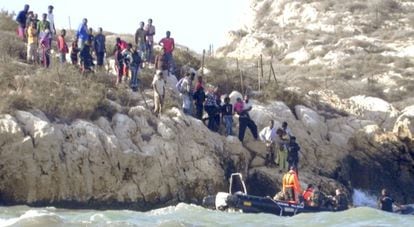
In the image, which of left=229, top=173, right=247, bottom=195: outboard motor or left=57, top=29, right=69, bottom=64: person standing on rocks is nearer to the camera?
left=229, top=173, right=247, bottom=195: outboard motor

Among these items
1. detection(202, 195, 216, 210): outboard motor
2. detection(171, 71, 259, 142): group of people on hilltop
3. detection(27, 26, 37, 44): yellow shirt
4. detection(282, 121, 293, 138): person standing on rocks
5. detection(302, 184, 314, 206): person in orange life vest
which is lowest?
detection(202, 195, 216, 210): outboard motor

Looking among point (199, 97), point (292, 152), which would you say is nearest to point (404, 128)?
point (292, 152)

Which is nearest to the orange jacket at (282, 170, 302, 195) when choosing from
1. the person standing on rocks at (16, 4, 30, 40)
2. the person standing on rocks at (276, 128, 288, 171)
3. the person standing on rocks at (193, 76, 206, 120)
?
the person standing on rocks at (276, 128, 288, 171)

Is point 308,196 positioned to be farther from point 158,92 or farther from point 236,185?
point 158,92

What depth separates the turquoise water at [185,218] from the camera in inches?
819

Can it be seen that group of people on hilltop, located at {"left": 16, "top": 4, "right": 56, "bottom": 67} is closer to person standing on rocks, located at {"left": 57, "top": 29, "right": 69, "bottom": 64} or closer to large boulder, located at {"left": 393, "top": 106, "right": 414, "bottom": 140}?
person standing on rocks, located at {"left": 57, "top": 29, "right": 69, "bottom": 64}

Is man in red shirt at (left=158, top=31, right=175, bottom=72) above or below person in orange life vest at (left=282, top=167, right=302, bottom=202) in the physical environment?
above

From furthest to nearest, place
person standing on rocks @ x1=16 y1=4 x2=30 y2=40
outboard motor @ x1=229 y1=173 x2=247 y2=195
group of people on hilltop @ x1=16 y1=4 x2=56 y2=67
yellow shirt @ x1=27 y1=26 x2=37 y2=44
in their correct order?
person standing on rocks @ x1=16 y1=4 x2=30 y2=40
group of people on hilltop @ x1=16 y1=4 x2=56 y2=67
yellow shirt @ x1=27 y1=26 x2=37 y2=44
outboard motor @ x1=229 y1=173 x2=247 y2=195

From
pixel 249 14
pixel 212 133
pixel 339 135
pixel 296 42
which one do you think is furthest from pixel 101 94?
pixel 249 14

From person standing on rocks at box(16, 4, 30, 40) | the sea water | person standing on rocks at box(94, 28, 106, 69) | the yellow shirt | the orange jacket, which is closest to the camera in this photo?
the sea water

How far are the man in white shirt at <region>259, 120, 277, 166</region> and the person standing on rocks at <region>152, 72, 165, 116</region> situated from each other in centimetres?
382

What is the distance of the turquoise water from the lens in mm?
20812

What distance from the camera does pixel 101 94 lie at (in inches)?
1210

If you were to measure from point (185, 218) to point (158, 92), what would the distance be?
7996 mm
